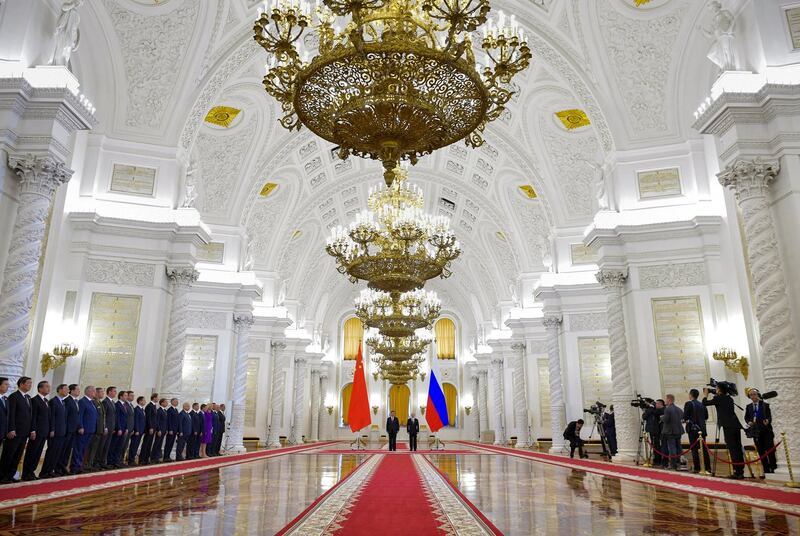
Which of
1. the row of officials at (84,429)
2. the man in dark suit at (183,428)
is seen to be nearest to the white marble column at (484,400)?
the row of officials at (84,429)

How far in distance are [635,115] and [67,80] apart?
9.93m

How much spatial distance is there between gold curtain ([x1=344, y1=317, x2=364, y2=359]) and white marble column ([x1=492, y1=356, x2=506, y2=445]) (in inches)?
412

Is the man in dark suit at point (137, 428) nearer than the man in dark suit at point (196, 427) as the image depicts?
Yes

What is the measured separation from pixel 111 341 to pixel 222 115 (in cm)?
634

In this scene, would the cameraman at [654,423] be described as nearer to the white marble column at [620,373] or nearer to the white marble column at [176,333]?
the white marble column at [620,373]

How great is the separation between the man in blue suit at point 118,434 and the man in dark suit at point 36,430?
5.67 ft

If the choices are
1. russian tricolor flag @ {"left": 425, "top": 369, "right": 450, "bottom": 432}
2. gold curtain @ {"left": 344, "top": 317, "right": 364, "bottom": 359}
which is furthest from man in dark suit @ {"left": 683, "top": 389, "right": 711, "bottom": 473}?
gold curtain @ {"left": 344, "top": 317, "right": 364, "bottom": 359}

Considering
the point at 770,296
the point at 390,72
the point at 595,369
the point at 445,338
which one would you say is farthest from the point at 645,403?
the point at 445,338

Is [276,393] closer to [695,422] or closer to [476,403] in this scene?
[476,403]

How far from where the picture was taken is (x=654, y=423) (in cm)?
876

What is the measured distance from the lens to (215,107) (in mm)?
13133

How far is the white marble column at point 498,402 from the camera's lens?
21.5 metres

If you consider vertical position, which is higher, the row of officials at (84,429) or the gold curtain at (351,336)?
the gold curtain at (351,336)

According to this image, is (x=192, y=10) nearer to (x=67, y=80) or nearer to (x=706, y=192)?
(x=67, y=80)
